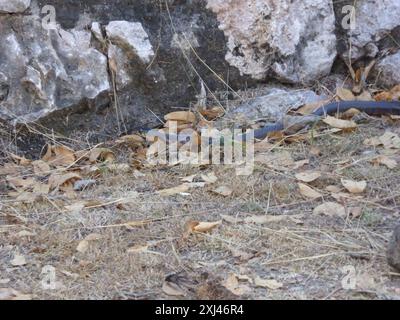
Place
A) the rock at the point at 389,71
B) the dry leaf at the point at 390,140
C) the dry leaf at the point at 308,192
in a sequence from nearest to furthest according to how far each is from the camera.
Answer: the dry leaf at the point at 308,192 → the dry leaf at the point at 390,140 → the rock at the point at 389,71

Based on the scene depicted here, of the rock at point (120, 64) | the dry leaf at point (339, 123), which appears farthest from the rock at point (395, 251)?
the rock at point (120, 64)

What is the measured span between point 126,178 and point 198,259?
853 mm

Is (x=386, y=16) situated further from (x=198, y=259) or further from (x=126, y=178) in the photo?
(x=198, y=259)

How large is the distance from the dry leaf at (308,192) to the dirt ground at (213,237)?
20 millimetres

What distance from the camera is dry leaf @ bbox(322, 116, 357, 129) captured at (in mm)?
3576

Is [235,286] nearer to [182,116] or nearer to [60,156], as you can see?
[60,156]

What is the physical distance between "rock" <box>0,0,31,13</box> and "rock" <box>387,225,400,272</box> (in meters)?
2.09

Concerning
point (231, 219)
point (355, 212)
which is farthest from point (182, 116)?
point (355, 212)

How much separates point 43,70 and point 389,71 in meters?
1.75

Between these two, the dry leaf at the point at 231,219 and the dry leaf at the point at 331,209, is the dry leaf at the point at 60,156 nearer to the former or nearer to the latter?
the dry leaf at the point at 231,219

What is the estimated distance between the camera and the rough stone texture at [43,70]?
359 cm

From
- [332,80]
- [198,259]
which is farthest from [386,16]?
[198,259]

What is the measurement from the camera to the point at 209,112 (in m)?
3.86

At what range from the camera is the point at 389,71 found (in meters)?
4.11
